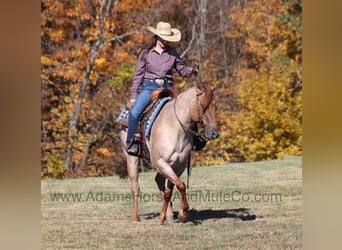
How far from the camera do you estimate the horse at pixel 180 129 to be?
7492 millimetres

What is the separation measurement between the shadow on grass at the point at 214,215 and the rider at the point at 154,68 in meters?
1.20

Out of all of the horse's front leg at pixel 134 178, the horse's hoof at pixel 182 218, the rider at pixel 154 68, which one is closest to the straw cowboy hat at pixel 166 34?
the rider at pixel 154 68

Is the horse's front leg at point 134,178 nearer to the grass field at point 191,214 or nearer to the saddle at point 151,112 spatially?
the grass field at point 191,214

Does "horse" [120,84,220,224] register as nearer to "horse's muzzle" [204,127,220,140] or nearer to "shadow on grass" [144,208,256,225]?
"horse's muzzle" [204,127,220,140]

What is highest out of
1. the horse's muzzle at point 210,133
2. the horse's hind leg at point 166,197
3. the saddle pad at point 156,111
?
the saddle pad at point 156,111

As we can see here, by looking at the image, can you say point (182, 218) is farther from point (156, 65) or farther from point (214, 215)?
point (156, 65)

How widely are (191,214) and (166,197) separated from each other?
0.57 m

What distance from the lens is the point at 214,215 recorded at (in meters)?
8.50

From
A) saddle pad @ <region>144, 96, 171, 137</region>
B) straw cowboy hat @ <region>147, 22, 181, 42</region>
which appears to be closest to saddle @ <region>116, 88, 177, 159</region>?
saddle pad @ <region>144, 96, 171, 137</region>

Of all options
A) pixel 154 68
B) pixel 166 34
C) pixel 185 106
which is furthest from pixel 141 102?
pixel 166 34

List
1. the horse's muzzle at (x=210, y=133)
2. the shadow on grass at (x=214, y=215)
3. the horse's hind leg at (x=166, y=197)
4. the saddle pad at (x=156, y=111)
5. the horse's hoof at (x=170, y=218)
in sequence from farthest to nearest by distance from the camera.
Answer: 1. the shadow on grass at (x=214, y=215)
2. the horse's hoof at (x=170, y=218)
3. the horse's hind leg at (x=166, y=197)
4. the saddle pad at (x=156, y=111)
5. the horse's muzzle at (x=210, y=133)
